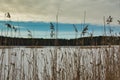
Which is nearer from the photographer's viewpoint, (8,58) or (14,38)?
(8,58)

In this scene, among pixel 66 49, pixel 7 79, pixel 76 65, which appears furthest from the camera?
pixel 66 49

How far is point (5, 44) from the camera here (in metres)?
5.57

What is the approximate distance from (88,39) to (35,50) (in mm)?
1118

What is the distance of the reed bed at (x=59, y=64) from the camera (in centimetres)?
557

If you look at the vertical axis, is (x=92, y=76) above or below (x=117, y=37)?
below

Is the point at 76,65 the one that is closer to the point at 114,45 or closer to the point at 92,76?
the point at 92,76

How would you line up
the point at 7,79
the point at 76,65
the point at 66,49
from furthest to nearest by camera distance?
the point at 66,49 < the point at 76,65 < the point at 7,79

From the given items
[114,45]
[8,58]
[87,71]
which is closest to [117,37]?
[114,45]

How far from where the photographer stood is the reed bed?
5.57 meters

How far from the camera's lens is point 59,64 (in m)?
5.81

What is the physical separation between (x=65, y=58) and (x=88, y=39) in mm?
807

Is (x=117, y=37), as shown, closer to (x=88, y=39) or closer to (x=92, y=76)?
(x=88, y=39)

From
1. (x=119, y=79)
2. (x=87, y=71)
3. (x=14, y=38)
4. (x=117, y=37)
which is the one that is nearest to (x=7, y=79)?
(x=14, y=38)

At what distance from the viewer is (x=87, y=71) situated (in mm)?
5930
